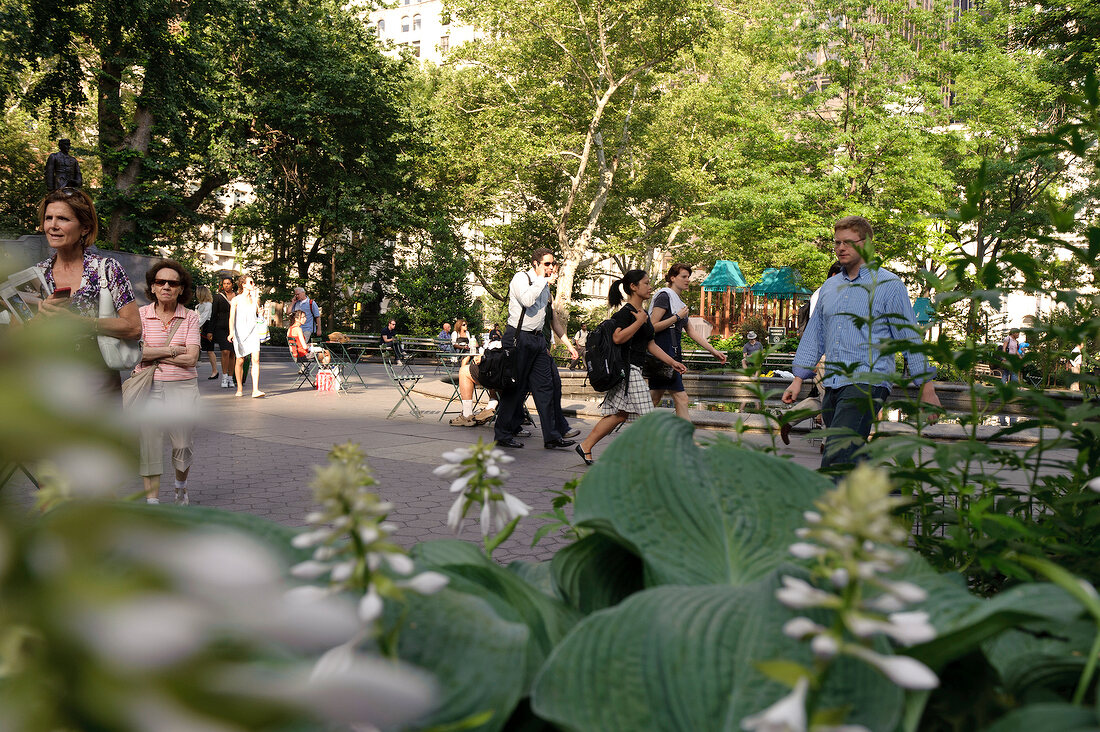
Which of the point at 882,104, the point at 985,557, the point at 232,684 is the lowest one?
the point at 985,557

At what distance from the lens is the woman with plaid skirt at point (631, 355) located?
8.01m

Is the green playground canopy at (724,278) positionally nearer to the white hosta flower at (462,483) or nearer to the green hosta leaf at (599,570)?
the white hosta flower at (462,483)

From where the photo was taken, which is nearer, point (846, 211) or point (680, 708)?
point (680, 708)

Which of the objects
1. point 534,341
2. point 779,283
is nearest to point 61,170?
point 534,341

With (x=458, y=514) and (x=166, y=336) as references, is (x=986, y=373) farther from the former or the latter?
(x=166, y=336)

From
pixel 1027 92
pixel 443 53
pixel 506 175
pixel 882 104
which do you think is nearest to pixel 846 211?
pixel 882 104

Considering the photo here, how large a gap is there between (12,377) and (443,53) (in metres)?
35.3

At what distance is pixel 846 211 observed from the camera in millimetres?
24906

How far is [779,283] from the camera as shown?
91.8 ft

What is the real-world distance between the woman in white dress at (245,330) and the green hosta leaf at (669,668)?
1447cm

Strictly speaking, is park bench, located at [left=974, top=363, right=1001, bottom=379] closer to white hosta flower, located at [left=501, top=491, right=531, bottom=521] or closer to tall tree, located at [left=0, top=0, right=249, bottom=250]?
white hosta flower, located at [left=501, top=491, right=531, bottom=521]

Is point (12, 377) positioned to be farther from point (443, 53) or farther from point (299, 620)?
point (443, 53)

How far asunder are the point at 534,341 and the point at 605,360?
1668 millimetres

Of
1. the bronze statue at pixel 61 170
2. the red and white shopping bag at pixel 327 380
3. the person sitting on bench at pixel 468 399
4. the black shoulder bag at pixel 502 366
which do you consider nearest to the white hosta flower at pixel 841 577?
the black shoulder bag at pixel 502 366
